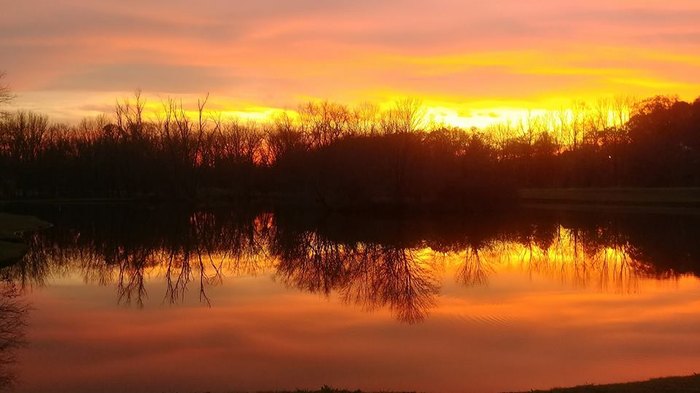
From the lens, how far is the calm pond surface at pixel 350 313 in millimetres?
10391

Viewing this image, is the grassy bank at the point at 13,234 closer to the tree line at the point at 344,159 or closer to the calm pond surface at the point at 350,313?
the calm pond surface at the point at 350,313

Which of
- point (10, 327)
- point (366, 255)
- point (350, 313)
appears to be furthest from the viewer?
point (366, 255)

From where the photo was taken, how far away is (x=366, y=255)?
85.6 feet

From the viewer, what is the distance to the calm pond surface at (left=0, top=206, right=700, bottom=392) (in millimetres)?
10391

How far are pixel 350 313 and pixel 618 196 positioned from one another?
6376 centimetres

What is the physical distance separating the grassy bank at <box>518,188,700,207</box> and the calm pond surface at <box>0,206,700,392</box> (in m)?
33.7

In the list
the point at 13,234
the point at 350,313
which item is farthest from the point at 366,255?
the point at 13,234

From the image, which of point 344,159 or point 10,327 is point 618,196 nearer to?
point 344,159

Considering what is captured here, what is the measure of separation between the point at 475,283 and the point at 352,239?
13328mm

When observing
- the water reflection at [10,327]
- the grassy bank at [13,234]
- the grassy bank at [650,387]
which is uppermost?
the grassy bank at [13,234]

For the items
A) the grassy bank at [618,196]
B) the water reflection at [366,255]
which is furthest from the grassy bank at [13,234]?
the grassy bank at [618,196]

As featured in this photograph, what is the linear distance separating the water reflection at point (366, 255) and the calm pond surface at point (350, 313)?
5.4 inches

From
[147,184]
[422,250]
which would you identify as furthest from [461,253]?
[147,184]

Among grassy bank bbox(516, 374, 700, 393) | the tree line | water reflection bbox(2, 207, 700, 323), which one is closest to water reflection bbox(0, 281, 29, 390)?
water reflection bbox(2, 207, 700, 323)
